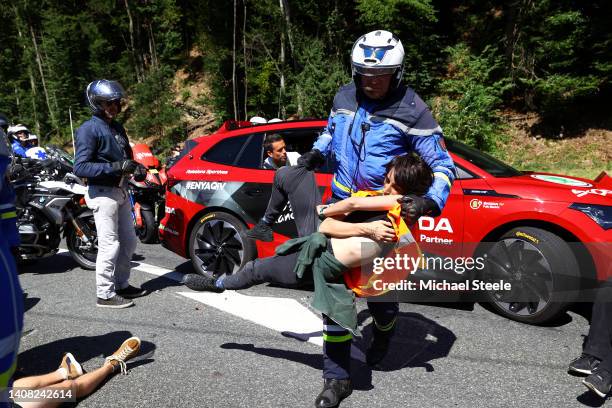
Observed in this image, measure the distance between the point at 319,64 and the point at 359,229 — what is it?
A: 17.9 meters

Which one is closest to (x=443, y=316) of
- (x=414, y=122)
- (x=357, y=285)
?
(x=357, y=285)

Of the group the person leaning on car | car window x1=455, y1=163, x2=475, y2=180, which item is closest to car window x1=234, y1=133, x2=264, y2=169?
the person leaning on car

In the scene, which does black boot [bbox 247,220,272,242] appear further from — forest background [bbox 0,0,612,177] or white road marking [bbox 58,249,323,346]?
forest background [bbox 0,0,612,177]

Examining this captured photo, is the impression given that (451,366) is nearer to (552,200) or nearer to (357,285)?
(357,285)

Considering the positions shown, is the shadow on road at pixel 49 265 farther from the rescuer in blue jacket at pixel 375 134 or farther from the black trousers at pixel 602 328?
the black trousers at pixel 602 328

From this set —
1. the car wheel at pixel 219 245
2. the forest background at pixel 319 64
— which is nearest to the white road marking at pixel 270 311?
the car wheel at pixel 219 245

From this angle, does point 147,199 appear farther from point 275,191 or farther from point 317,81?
point 317,81

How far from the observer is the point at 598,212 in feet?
12.9

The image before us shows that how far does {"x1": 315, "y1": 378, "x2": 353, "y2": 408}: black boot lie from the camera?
9.41 ft

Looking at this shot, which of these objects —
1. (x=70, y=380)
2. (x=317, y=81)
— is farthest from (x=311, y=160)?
(x=317, y=81)

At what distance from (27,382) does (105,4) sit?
38771mm

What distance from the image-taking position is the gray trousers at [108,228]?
454 centimetres

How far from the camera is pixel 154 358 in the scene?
356cm

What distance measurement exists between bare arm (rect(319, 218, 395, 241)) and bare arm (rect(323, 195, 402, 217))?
76mm
